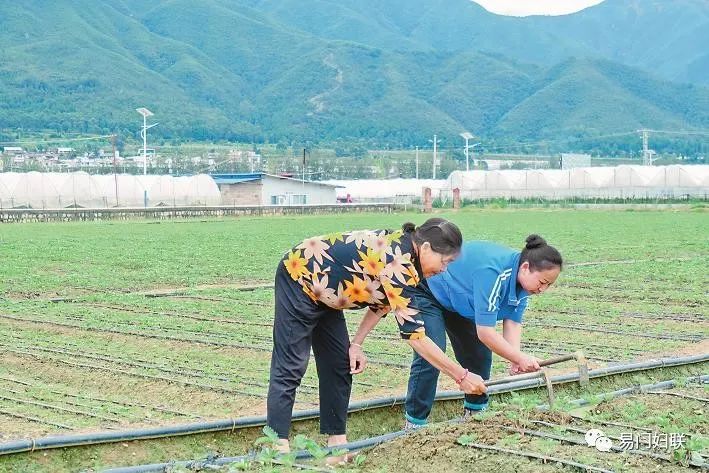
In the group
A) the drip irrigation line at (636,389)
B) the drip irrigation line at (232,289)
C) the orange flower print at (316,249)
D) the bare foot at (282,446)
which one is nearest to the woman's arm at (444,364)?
the orange flower print at (316,249)

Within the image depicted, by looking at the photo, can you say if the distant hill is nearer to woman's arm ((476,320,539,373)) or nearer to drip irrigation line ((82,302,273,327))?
drip irrigation line ((82,302,273,327))

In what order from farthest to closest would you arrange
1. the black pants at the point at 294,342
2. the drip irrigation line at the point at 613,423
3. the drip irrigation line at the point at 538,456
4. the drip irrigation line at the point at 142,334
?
the drip irrigation line at the point at 142,334
the drip irrigation line at the point at 613,423
the black pants at the point at 294,342
the drip irrigation line at the point at 538,456

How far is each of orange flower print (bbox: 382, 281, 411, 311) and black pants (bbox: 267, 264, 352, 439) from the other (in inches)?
19.0

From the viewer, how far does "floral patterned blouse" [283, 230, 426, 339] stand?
16.4ft

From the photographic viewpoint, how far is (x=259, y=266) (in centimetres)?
1902

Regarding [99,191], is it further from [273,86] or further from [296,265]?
[273,86]

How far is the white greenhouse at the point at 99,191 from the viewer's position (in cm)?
4959

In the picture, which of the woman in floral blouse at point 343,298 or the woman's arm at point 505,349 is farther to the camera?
the woman's arm at point 505,349

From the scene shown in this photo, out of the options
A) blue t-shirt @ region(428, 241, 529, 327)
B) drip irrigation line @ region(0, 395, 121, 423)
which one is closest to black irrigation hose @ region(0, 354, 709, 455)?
drip irrigation line @ region(0, 395, 121, 423)

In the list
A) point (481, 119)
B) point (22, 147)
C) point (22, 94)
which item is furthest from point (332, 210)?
point (481, 119)

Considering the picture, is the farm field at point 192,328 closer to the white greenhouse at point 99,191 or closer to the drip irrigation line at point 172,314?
the drip irrigation line at point 172,314

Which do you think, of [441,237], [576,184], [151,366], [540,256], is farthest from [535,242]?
[576,184]

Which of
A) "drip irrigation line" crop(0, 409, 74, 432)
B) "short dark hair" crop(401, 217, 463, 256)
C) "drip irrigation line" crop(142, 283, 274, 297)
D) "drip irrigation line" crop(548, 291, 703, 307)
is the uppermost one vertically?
"short dark hair" crop(401, 217, 463, 256)

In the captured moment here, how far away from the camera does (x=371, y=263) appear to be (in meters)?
5.07
